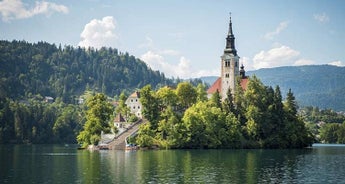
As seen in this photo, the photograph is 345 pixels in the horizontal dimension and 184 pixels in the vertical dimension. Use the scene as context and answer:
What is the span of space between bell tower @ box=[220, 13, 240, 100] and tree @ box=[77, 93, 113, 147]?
111ft

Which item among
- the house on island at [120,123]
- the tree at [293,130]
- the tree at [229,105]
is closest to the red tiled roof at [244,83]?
the tree at [229,105]

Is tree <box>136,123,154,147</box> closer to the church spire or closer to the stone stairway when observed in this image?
the stone stairway

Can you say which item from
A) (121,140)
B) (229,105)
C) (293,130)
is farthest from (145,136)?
(293,130)

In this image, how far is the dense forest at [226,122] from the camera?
12775 cm

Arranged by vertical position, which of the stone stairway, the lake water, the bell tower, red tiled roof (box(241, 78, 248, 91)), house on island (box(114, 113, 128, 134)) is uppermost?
the bell tower

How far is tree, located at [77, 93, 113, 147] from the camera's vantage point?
133m

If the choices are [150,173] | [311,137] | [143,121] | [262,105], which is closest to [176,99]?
[143,121]

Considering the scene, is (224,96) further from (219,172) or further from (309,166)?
(219,172)

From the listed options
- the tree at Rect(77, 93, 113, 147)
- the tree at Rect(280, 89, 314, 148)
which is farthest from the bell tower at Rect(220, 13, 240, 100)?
the tree at Rect(77, 93, 113, 147)

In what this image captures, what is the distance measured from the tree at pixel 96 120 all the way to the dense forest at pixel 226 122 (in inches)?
350

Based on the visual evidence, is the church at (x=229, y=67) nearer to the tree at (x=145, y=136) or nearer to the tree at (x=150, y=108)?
the tree at (x=150, y=108)

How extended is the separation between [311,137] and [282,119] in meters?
14.4

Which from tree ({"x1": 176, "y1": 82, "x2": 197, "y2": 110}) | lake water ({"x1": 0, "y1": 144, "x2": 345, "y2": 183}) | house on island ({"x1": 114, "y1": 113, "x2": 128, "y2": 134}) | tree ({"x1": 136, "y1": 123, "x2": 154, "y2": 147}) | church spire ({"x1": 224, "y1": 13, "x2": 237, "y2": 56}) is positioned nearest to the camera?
lake water ({"x1": 0, "y1": 144, "x2": 345, "y2": 183})

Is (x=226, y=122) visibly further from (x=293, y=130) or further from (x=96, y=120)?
(x=96, y=120)
